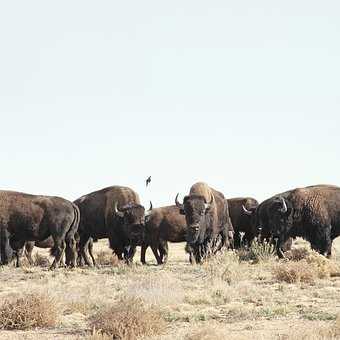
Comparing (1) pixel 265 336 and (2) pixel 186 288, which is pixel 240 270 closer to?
(2) pixel 186 288

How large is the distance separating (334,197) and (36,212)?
9.30 m

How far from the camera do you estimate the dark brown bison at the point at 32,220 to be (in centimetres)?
2033

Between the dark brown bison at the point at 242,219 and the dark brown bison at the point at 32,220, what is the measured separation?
9259 mm

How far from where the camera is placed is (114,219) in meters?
Result: 23.3

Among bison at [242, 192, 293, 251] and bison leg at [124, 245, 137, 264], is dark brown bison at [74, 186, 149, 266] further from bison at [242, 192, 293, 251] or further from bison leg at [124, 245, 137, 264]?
bison at [242, 192, 293, 251]

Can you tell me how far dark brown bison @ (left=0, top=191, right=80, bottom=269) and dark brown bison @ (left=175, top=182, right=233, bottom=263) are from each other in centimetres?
364

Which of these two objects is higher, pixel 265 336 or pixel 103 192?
pixel 103 192

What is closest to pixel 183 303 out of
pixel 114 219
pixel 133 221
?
pixel 133 221

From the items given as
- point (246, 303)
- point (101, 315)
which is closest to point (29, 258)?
point (246, 303)

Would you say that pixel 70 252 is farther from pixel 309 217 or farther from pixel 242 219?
pixel 242 219

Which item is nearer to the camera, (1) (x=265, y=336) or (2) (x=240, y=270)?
(1) (x=265, y=336)

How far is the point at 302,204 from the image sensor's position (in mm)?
21906

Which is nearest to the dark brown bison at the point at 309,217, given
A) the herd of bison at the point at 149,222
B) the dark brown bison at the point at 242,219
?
the herd of bison at the point at 149,222

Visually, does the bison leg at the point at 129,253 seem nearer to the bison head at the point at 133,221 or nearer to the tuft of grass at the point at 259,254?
the bison head at the point at 133,221
